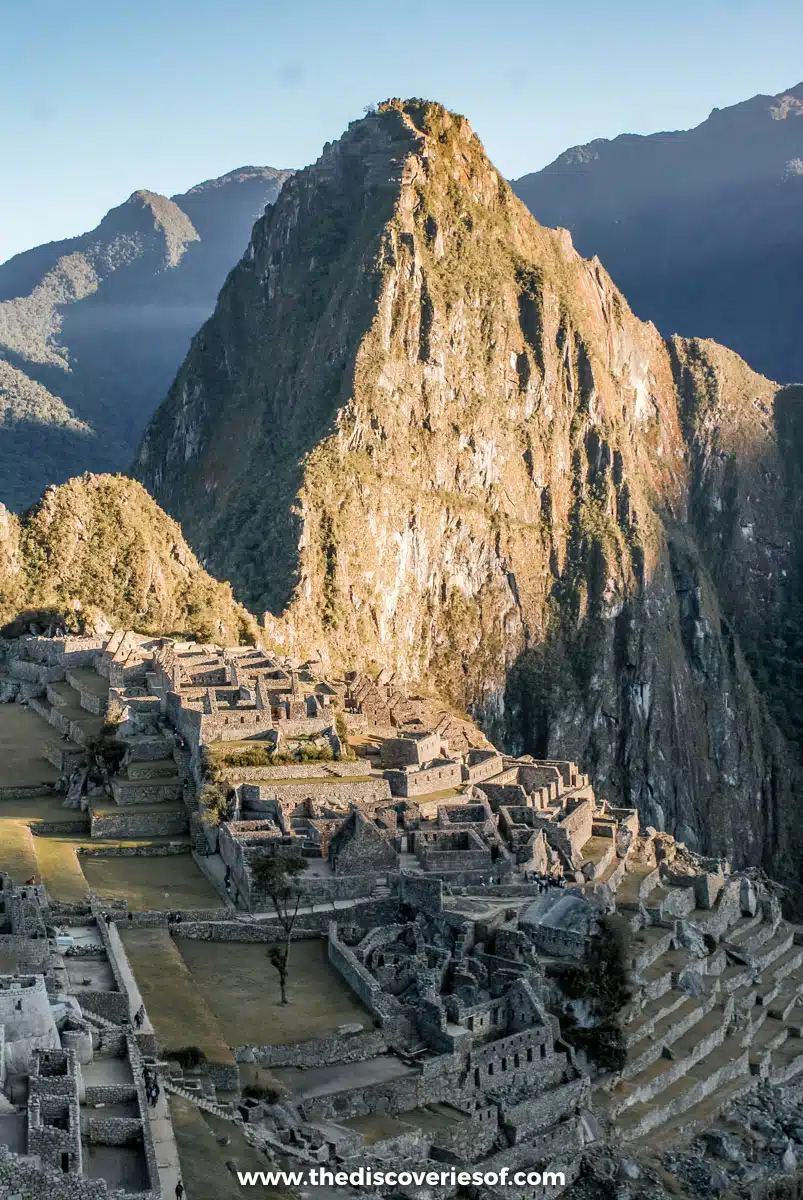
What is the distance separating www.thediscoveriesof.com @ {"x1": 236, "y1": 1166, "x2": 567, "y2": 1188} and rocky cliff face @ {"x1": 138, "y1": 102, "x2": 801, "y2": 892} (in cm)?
9359

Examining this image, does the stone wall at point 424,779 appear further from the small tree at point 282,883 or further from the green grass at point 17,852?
the green grass at point 17,852

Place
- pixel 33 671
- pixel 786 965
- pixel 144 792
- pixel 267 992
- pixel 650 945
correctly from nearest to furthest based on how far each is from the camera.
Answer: pixel 267 992, pixel 650 945, pixel 144 792, pixel 786 965, pixel 33 671

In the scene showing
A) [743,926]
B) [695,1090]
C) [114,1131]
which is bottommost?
[695,1090]

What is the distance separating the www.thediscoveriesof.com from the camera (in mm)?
25969

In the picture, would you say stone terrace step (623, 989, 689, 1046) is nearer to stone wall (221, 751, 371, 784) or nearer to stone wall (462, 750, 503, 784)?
stone wall (221, 751, 371, 784)

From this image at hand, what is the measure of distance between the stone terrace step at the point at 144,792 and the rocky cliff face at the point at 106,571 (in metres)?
30.7

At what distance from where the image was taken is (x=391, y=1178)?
92.0ft

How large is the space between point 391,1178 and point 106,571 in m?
69.5

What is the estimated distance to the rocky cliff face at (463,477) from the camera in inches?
5600

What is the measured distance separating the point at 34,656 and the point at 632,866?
110 feet

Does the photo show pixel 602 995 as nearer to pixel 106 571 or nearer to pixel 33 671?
pixel 33 671

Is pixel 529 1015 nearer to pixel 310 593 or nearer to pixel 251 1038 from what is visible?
pixel 251 1038

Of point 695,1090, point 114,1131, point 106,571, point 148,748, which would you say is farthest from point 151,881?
point 106,571

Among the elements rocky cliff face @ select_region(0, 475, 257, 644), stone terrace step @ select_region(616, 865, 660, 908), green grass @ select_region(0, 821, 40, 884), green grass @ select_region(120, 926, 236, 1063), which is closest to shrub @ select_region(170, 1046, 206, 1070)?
green grass @ select_region(120, 926, 236, 1063)
